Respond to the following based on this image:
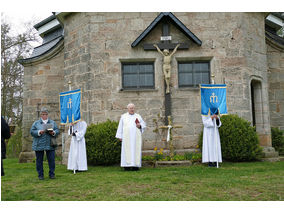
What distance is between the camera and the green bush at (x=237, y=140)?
934 cm

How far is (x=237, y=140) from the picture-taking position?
9.35 m

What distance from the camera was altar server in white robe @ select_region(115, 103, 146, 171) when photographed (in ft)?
28.2

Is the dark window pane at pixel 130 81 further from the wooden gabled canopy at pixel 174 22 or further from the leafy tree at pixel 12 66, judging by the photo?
the leafy tree at pixel 12 66

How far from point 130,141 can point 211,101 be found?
2547 millimetres

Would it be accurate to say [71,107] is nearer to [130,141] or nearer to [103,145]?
[103,145]

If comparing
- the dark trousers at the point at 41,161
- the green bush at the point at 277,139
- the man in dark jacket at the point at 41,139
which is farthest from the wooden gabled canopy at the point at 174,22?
the dark trousers at the point at 41,161

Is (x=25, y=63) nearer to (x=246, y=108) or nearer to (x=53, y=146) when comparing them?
(x=53, y=146)

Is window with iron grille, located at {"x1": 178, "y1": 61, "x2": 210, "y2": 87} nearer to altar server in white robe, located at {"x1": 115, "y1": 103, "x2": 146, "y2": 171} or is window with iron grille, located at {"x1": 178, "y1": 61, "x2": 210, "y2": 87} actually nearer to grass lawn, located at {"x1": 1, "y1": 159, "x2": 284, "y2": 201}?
altar server in white robe, located at {"x1": 115, "y1": 103, "x2": 146, "y2": 171}

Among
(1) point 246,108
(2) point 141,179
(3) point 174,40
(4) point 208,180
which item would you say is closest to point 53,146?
(2) point 141,179

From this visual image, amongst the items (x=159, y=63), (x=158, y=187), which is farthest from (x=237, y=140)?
(x=158, y=187)

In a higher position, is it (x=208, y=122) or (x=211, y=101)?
(x=211, y=101)

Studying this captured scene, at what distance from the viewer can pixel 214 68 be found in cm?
1062

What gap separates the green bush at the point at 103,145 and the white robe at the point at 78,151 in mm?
619

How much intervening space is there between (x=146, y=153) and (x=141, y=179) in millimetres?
3270
